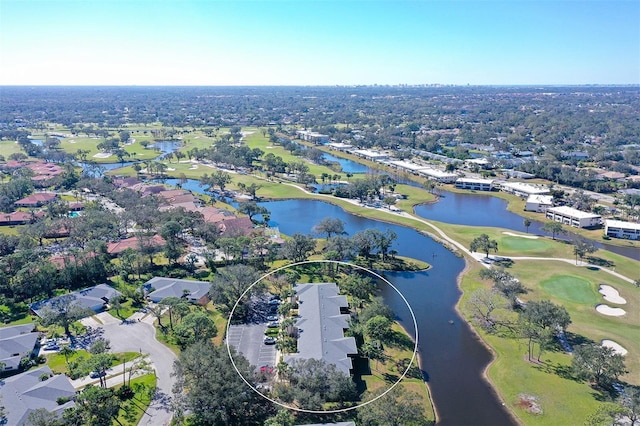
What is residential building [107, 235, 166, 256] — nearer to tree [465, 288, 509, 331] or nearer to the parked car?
the parked car

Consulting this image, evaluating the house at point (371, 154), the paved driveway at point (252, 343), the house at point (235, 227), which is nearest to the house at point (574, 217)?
the house at point (235, 227)

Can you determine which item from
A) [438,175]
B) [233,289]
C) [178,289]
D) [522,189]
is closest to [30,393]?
[178,289]

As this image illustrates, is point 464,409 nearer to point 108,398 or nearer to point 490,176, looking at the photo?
point 108,398

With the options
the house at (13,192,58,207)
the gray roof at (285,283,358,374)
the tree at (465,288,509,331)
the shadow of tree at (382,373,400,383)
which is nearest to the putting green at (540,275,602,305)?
the tree at (465,288,509,331)

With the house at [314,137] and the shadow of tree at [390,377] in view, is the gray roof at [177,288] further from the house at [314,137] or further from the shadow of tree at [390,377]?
the house at [314,137]

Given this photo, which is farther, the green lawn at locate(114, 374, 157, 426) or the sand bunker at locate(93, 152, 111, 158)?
the sand bunker at locate(93, 152, 111, 158)

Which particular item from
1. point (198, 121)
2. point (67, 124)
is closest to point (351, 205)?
point (198, 121)

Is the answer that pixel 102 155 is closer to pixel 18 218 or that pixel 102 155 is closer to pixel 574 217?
pixel 18 218
